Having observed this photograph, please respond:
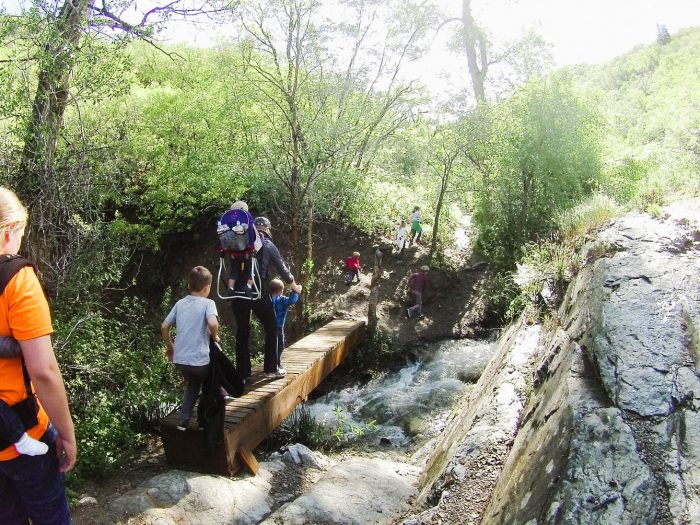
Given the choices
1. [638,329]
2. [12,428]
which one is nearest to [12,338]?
[12,428]

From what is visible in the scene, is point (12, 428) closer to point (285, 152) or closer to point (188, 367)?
point (188, 367)

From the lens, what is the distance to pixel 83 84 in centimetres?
665

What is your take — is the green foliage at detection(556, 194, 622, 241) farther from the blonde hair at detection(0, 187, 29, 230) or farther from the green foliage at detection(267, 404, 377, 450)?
the blonde hair at detection(0, 187, 29, 230)

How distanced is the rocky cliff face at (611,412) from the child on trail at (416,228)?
29.4 ft

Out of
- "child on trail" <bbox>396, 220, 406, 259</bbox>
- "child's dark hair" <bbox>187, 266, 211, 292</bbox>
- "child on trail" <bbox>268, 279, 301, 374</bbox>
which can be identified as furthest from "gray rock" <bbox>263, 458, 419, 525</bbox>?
"child on trail" <bbox>396, 220, 406, 259</bbox>

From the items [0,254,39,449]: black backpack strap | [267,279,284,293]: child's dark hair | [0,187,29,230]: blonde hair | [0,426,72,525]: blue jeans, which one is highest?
[0,187,29,230]: blonde hair

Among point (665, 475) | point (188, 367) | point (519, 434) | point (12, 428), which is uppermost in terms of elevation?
point (12, 428)

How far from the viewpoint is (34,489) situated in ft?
7.69

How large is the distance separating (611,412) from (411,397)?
6642 mm

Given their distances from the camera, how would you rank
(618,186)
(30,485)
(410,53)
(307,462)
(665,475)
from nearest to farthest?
1. (30,485)
2. (665,475)
3. (307,462)
4. (618,186)
5. (410,53)

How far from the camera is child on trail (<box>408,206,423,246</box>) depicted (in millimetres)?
14254

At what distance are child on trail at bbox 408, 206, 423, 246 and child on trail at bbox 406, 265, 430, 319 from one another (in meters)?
2.08

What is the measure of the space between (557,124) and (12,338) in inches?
468

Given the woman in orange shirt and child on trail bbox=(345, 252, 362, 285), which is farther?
child on trail bbox=(345, 252, 362, 285)
